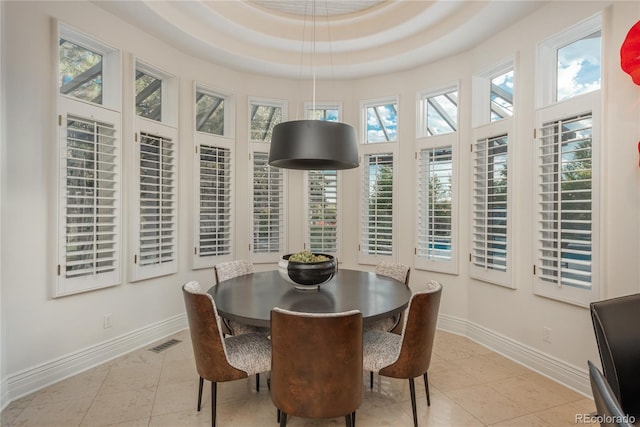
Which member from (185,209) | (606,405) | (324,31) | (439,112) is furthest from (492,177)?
(185,209)

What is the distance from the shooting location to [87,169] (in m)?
2.91

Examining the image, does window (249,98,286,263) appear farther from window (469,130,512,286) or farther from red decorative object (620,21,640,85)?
red decorative object (620,21,640,85)

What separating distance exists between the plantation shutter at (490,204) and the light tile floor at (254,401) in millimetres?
1040

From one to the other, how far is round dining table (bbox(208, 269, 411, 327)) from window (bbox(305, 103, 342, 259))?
1496mm

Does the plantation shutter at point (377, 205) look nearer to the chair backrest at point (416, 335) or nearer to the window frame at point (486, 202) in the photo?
the window frame at point (486, 202)

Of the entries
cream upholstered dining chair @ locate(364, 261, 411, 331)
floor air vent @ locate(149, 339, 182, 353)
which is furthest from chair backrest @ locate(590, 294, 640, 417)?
floor air vent @ locate(149, 339, 182, 353)

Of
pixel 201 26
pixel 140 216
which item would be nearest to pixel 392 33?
pixel 201 26

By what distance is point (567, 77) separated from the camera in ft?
9.31

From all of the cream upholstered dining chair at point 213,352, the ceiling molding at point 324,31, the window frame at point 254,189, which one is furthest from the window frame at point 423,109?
the cream upholstered dining chair at point 213,352

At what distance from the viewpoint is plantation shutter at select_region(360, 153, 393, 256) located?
4.36 metres

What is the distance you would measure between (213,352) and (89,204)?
6.26 ft

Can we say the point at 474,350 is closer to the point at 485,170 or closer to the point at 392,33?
the point at 485,170

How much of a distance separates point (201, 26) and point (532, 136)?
3468mm

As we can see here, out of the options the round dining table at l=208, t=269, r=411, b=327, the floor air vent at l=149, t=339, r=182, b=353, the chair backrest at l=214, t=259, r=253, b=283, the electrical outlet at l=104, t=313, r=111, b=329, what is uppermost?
the chair backrest at l=214, t=259, r=253, b=283
